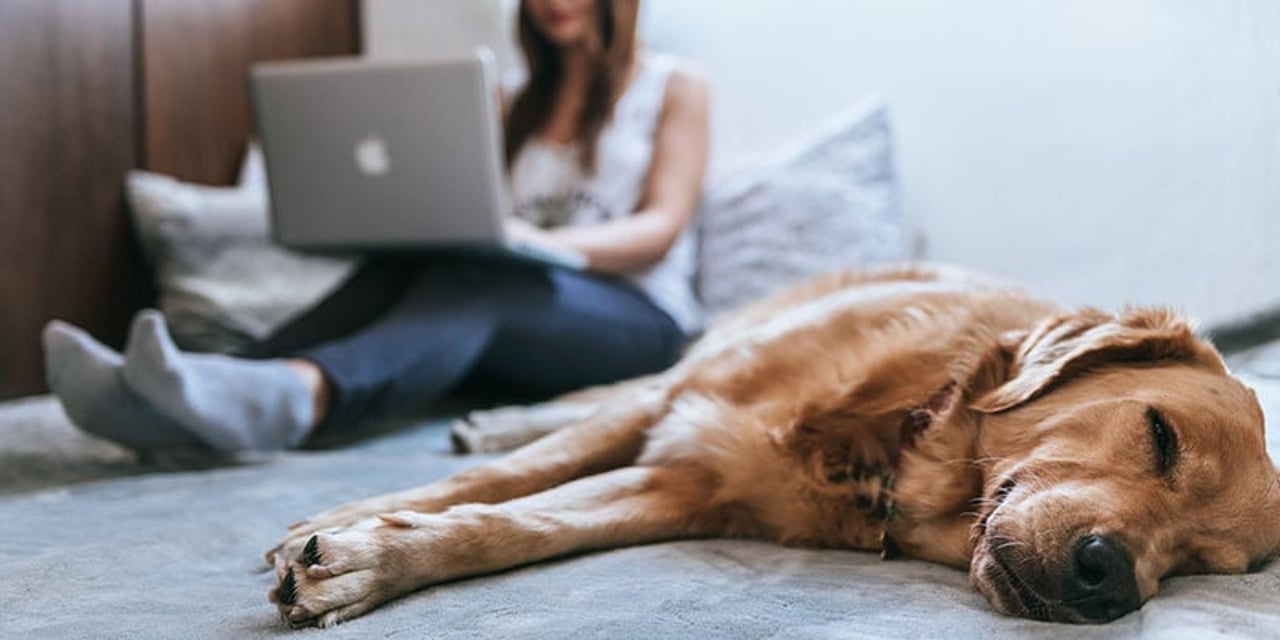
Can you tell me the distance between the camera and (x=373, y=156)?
7.72ft

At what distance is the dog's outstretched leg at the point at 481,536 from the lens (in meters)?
1.21

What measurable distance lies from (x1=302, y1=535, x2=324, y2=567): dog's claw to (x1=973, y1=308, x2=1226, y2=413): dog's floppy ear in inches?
30.6

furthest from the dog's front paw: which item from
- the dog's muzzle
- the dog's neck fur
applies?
the dog's muzzle

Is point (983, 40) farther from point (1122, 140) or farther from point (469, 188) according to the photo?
point (469, 188)

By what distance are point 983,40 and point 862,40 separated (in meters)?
0.32

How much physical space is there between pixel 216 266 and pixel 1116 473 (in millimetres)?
2443

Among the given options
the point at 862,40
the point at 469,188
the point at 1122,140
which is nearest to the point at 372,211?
the point at 469,188

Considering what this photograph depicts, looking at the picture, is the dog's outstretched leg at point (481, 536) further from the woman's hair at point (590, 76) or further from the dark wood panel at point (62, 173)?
the dark wood panel at point (62, 173)

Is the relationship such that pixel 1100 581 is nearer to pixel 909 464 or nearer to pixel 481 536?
pixel 909 464

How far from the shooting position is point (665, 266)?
9.50ft

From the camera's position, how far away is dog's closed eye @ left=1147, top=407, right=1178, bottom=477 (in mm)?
1272

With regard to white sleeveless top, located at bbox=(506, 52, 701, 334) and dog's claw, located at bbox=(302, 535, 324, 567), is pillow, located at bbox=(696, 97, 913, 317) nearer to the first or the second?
white sleeveless top, located at bbox=(506, 52, 701, 334)

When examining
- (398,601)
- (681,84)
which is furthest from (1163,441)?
(681,84)

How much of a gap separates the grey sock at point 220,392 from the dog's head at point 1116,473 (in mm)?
1126
